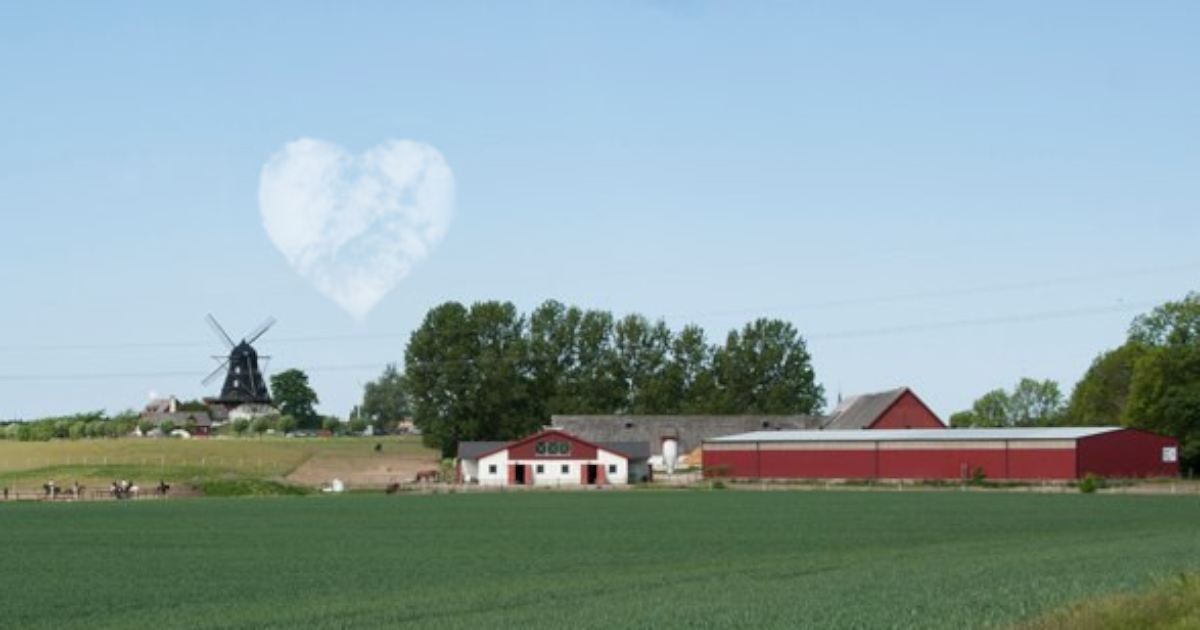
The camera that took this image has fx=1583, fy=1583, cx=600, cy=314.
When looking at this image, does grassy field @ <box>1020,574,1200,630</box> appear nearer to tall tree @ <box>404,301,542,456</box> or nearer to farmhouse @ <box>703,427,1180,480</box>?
farmhouse @ <box>703,427,1180,480</box>

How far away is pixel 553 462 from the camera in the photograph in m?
109

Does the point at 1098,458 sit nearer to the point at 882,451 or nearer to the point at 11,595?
the point at 882,451

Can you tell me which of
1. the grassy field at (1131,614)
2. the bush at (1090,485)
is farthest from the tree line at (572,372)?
the grassy field at (1131,614)

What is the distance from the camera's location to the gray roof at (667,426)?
12294cm

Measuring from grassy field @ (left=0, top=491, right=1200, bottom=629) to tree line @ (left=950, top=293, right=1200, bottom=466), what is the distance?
33.8 m

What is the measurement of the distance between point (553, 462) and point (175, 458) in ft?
108

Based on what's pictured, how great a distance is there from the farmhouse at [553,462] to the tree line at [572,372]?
69.2 feet

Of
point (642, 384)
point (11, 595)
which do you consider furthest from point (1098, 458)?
point (11, 595)

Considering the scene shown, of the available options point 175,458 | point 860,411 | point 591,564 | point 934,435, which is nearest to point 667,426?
point 860,411

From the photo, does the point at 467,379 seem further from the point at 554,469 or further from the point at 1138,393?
the point at 1138,393

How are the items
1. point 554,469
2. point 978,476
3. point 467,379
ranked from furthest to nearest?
point 467,379 < point 554,469 < point 978,476

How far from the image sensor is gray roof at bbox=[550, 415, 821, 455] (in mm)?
122938

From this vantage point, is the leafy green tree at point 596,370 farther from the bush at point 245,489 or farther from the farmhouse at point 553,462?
the bush at point 245,489

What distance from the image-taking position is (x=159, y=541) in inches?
1812
